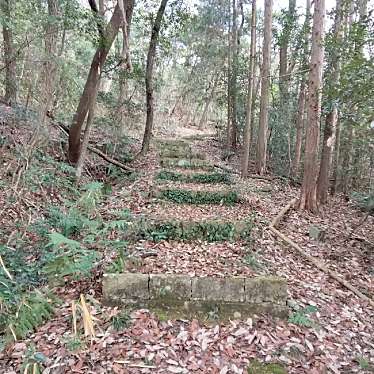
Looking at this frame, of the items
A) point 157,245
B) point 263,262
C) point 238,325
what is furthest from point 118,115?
point 238,325

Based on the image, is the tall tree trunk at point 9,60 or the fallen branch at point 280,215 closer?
the fallen branch at point 280,215

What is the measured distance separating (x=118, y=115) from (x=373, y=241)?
27.4ft

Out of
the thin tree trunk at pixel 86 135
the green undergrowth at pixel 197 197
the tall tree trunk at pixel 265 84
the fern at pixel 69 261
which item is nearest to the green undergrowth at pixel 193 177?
the green undergrowth at pixel 197 197

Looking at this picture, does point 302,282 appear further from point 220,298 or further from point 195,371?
point 195,371

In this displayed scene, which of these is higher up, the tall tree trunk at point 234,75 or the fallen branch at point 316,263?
the tall tree trunk at point 234,75

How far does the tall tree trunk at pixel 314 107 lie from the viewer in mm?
6930

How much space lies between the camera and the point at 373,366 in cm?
321

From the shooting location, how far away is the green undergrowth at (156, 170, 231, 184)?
909 cm

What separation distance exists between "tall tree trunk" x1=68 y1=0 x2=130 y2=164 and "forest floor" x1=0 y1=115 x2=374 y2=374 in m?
3.56

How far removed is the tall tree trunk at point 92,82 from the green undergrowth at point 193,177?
2.21 metres

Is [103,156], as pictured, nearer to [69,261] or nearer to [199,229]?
[199,229]

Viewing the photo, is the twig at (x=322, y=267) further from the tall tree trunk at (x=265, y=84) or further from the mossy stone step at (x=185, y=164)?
the tall tree trunk at (x=265, y=84)

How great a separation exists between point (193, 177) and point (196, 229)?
12.7ft

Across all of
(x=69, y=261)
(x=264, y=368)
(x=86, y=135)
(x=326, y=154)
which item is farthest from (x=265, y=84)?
(x=264, y=368)
